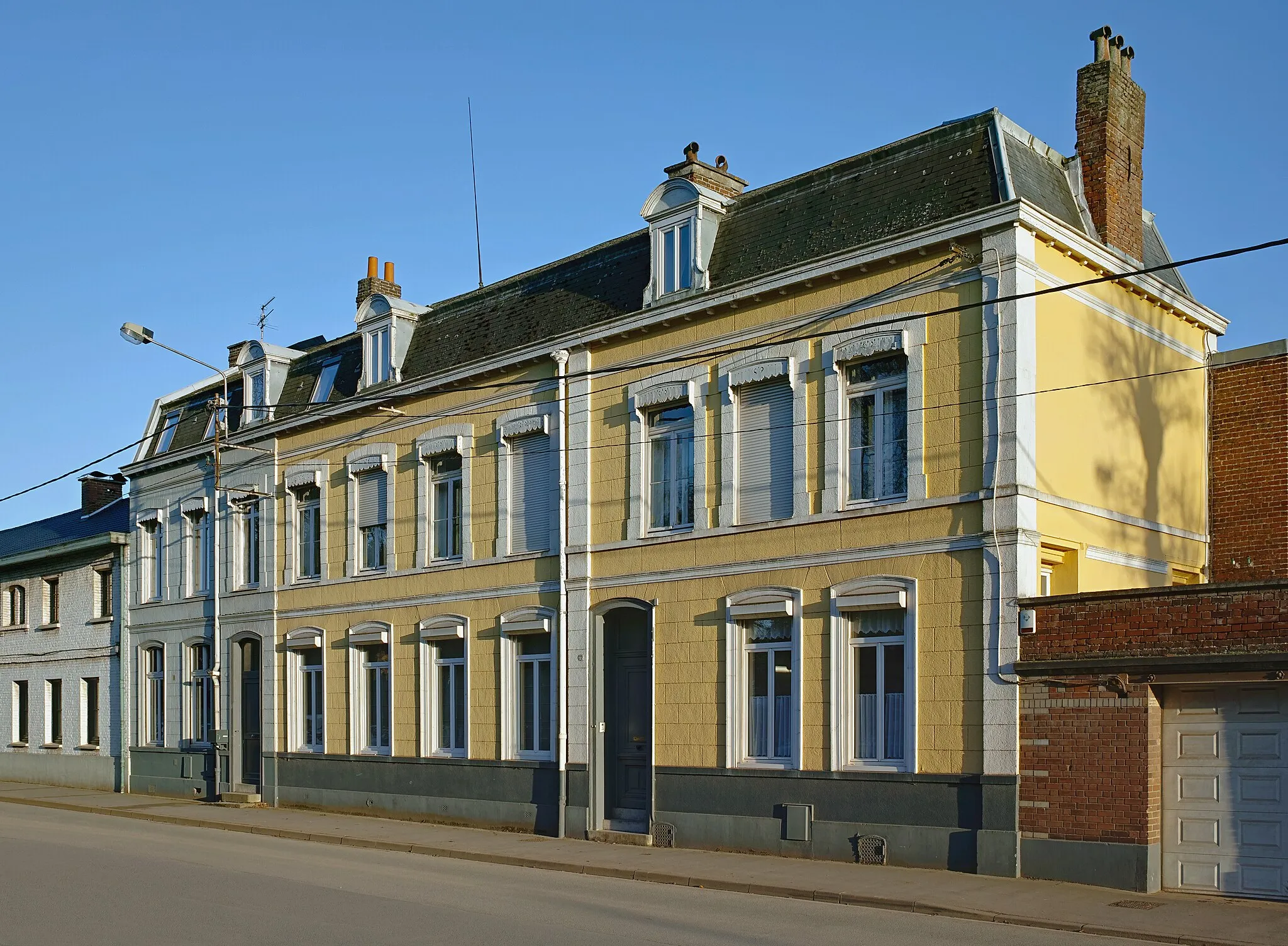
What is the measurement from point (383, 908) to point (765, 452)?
8.55 m

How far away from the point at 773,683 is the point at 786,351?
460cm

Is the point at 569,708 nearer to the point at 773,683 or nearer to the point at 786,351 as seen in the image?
the point at 773,683

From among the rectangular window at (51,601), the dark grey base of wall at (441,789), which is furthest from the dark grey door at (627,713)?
the rectangular window at (51,601)

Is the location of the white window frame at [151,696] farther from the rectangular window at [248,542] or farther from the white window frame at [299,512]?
the white window frame at [299,512]

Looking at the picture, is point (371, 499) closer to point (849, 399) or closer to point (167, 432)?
point (167, 432)

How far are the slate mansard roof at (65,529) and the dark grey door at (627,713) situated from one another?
18174 millimetres

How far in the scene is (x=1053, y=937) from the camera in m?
12.9

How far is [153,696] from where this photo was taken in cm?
3416

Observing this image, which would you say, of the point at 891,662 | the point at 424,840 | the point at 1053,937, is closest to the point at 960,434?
the point at 891,662

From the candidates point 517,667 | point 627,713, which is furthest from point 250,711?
point 627,713

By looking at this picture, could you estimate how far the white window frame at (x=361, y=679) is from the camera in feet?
88.6

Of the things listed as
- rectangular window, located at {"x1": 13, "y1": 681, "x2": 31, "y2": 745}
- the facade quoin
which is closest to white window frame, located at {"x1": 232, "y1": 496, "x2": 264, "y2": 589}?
the facade quoin

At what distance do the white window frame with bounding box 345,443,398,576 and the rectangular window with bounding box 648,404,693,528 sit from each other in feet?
22.6

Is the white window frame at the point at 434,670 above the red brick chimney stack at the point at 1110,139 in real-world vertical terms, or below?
below
